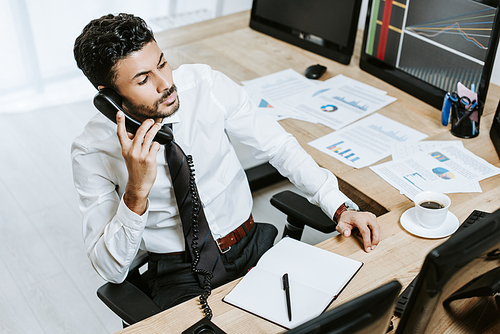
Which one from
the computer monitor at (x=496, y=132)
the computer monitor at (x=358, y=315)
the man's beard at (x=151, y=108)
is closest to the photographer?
the computer monitor at (x=358, y=315)

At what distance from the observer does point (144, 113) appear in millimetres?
1364

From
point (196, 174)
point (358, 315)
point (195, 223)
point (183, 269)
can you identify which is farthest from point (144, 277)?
point (358, 315)

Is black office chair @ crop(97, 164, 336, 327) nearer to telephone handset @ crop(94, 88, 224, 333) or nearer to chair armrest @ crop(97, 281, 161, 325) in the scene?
chair armrest @ crop(97, 281, 161, 325)

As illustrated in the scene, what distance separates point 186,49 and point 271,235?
1227 mm

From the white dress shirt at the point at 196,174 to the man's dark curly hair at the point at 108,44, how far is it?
15 centimetres

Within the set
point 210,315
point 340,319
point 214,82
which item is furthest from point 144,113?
point 340,319

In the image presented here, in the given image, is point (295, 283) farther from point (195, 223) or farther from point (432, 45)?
point (432, 45)

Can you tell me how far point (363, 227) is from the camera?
130 centimetres

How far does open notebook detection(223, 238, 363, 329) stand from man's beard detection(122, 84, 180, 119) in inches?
19.4

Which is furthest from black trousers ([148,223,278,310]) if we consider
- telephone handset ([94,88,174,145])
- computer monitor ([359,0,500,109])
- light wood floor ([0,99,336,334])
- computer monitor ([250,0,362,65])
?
computer monitor ([250,0,362,65])

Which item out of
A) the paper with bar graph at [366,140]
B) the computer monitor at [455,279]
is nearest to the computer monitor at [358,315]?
the computer monitor at [455,279]

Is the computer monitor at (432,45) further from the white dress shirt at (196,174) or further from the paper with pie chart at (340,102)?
the white dress shirt at (196,174)

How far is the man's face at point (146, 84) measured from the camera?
4.21 ft

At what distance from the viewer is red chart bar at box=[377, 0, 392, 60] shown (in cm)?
202
